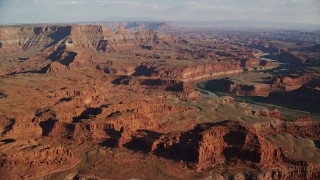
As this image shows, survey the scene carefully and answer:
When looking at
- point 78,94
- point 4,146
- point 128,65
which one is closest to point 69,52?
point 128,65

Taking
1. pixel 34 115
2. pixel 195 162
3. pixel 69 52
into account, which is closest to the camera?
pixel 195 162

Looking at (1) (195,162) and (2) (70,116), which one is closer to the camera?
(1) (195,162)

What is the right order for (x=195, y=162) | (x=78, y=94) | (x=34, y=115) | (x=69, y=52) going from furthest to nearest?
(x=69, y=52), (x=78, y=94), (x=34, y=115), (x=195, y=162)

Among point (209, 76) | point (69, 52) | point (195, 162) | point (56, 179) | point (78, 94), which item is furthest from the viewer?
point (69, 52)

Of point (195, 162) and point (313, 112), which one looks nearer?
point (195, 162)

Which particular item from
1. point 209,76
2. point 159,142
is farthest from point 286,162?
point 209,76

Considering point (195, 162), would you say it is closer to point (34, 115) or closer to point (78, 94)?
point (34, 115)

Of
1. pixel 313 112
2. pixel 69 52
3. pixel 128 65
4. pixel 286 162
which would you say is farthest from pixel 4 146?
pixel 69 52

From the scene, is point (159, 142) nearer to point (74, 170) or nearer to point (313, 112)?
point (74, 170)

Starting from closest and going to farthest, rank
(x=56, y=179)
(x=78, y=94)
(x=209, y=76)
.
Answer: (x=56, y=179) → (x=78, y=94) → (x=209, y=76)
